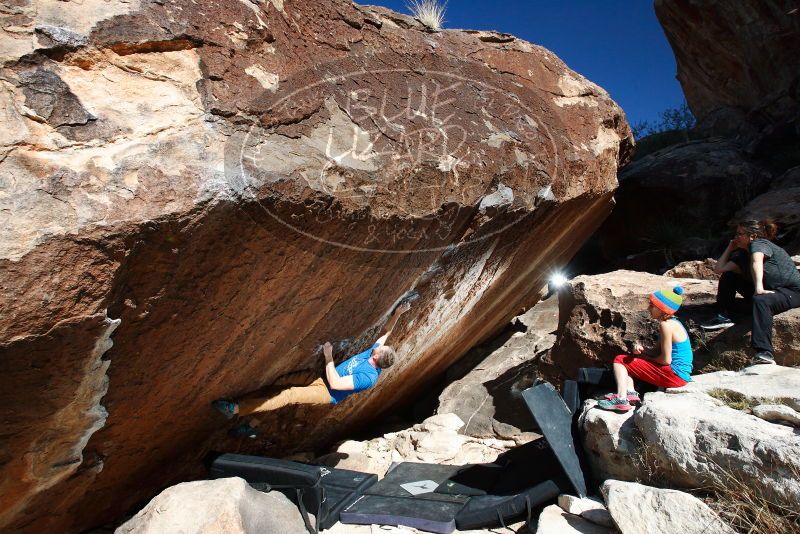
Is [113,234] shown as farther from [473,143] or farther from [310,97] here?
[473,143]

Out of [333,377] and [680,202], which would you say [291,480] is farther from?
[680,202]

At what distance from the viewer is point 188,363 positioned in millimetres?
2385

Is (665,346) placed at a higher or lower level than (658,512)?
higher

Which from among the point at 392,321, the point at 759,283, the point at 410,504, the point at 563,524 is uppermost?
the point at 759,283

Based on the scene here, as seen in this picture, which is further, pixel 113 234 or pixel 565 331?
pixel 565 331

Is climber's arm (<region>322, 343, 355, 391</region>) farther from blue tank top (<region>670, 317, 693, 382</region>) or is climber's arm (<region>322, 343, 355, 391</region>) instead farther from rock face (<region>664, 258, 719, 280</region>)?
rock face (<region>664, 258, 719, 280</region>)

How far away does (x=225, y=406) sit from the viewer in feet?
8.93

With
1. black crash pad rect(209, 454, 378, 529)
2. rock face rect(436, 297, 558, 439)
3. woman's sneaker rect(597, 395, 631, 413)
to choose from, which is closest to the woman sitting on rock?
woman's sneaker rect(597, 395, 631, 413)

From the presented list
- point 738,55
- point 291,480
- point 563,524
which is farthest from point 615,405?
point 738,55

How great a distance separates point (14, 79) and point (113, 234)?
586 mm

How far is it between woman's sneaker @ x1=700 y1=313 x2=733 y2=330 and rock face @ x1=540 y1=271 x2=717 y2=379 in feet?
0.45

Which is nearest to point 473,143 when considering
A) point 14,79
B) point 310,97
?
point 310,97

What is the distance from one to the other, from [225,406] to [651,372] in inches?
84.6

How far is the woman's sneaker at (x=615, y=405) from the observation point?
8.80 ft
